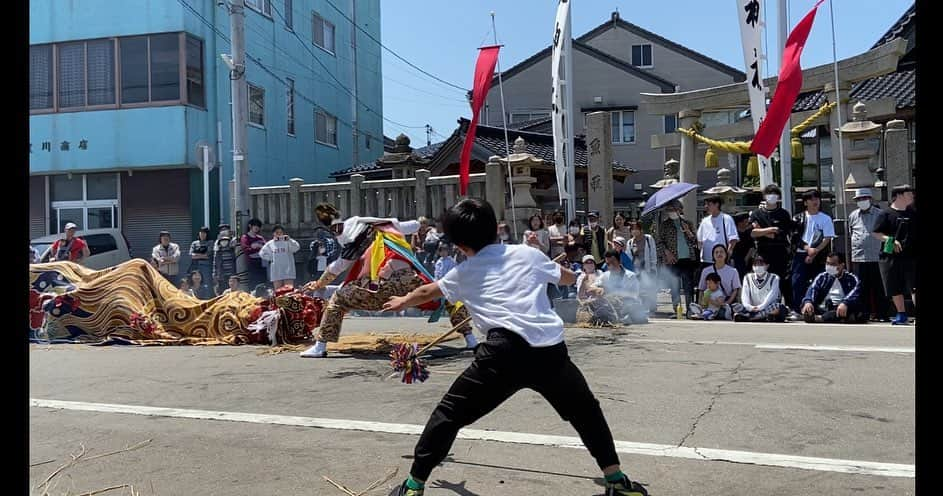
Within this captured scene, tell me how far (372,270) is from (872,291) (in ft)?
22.7

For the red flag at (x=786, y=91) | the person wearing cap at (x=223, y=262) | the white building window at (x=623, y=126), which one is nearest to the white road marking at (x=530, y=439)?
the person wearing cap at (x=223, y=262)

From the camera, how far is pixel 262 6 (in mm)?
24344

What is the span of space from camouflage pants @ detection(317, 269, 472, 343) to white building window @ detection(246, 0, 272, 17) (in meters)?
17.7

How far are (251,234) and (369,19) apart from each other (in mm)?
18807

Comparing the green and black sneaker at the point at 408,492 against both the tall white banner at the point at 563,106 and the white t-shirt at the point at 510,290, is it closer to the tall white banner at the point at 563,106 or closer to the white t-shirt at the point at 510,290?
the white t-shirt at the point at 510,290

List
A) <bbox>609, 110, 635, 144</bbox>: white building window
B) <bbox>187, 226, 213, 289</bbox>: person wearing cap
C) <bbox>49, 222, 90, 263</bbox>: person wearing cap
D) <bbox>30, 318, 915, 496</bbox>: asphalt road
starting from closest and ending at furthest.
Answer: <bbox>30, 318, 915, 496</bbox>: asphalt road
<bbox>49, 222, 90, 263</bbox>: person wearing cap
<bbox>187, 226, 213, 289</bbox>: person wearing cap
<bbox>609, 110, 635, 144</bbox>: white building window

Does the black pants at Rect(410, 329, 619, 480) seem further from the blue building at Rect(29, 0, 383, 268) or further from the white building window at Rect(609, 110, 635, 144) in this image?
the white building window at Rect(609, 110, 635, 144)

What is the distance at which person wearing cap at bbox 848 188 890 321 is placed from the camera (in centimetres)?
1045

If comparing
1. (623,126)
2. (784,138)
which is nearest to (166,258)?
(784,138)

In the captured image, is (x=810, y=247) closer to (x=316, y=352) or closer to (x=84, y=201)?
(x=316, y=352)

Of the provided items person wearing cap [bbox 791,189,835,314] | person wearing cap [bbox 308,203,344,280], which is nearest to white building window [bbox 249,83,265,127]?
person wearing cap [bbox 308,203,344,280]

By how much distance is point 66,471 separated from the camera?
4.70 m
